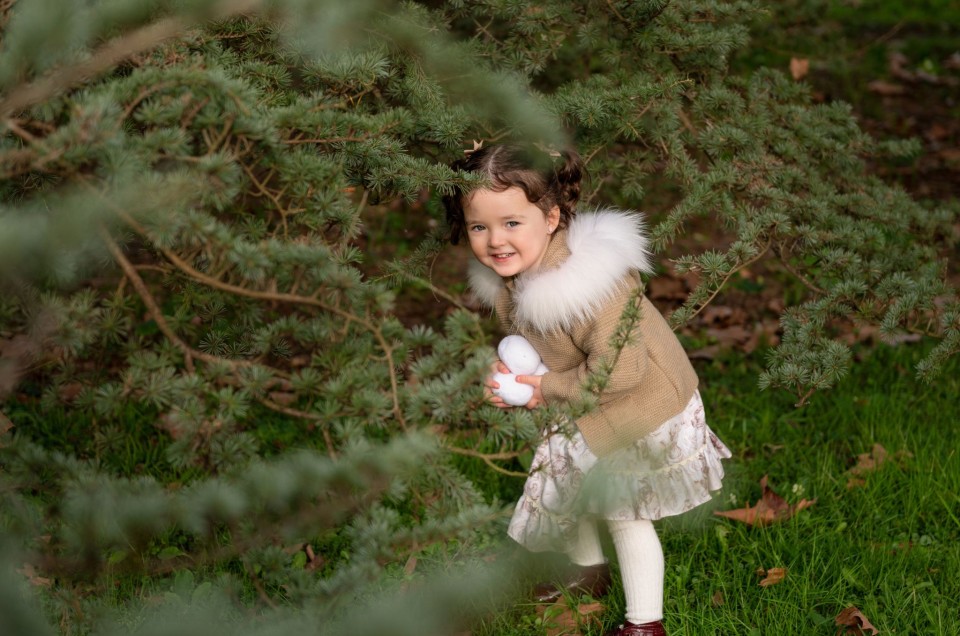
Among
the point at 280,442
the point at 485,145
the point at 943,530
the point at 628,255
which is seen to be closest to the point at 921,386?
the point at 943,530

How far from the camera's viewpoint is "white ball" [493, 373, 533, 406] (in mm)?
2627

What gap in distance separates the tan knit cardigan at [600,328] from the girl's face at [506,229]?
5cm

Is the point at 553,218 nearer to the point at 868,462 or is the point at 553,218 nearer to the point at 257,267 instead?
the point at 257,267

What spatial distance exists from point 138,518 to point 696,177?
6.08 feet

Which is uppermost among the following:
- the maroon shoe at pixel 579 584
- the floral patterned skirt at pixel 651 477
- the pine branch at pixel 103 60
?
the pine branch at pixel 103 60

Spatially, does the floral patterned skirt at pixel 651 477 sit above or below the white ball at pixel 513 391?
below

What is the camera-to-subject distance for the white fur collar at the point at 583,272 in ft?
Answer: 8.24

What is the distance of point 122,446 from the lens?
3.77m

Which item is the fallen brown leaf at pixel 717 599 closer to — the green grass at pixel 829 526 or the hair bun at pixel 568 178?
the green grass at pixel 829 526

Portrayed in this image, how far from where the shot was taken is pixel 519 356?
270cm

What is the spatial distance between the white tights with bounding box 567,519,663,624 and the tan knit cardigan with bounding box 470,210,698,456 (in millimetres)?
279

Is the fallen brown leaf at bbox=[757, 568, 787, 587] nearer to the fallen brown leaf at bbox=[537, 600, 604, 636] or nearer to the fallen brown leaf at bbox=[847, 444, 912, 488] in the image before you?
the fallen brown leaf at bbox=[537, 600, 604, 636]

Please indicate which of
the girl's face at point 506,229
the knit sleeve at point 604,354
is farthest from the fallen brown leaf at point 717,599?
the girl's face at point 506,229

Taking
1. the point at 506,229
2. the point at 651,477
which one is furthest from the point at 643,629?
the point at 506,229
